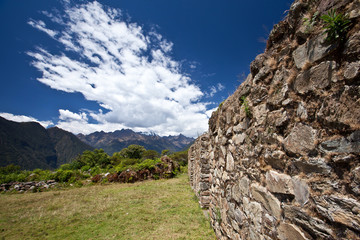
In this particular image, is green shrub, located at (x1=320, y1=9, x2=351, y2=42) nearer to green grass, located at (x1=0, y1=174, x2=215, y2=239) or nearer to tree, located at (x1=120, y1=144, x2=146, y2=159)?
green grass, located at (x1=0, y1=174, x2=215, y2=239)

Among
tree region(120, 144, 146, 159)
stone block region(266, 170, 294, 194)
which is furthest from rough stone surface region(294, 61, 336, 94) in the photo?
tree region(120, 144, 146, 159)

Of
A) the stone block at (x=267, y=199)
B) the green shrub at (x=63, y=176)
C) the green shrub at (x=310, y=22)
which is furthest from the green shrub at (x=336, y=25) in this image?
the green shrub at (x=63, y=176)

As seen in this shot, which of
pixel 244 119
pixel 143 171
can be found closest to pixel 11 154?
pixel 143 171

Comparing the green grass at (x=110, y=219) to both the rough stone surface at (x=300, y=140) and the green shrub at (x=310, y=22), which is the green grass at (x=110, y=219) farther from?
the green shrub at (x=310, y=22)

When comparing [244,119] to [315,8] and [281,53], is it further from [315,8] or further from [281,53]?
[315,8]

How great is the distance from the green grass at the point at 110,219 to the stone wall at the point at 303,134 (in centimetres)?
322

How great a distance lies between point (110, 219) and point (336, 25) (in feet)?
27.4

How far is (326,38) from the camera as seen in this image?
1.48 m

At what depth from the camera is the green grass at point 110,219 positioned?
5.25 m

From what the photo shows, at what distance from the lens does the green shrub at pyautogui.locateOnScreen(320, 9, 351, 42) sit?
53.4 inches

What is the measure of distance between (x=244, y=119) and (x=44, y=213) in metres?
10.2

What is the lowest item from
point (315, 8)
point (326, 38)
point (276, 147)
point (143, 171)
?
point (143, 171)

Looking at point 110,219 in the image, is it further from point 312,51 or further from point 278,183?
point 312,51

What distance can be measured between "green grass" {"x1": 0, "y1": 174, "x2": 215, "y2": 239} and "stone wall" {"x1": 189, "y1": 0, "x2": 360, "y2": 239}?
322cm
